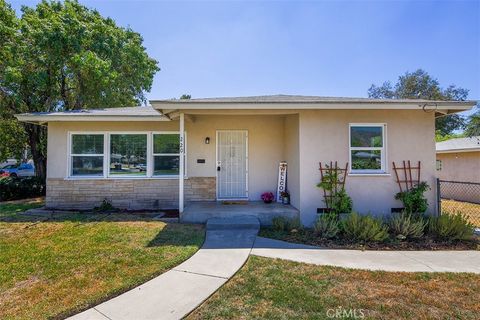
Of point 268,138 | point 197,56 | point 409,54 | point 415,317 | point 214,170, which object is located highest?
point 409,54

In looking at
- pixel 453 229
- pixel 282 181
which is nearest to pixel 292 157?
pixel 282 181

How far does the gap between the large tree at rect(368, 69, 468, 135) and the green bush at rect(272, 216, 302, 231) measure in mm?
28668

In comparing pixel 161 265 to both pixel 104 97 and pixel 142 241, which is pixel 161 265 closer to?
pixel 142 241

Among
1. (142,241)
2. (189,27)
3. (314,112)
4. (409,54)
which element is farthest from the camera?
(409,54)

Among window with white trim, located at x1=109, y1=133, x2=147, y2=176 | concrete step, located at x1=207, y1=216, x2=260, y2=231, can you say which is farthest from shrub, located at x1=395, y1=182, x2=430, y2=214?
window with white trim, located at x1=109, y1=133, x2=147, y2=176

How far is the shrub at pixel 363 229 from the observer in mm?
5859

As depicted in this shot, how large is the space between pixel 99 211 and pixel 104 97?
9.37m

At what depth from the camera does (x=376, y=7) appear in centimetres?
883

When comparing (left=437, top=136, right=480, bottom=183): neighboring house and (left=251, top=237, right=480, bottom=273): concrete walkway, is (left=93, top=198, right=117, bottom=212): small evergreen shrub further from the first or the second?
(left=437, top=136, right=480, bottom=183): neighboring house

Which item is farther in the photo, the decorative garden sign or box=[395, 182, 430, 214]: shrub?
the decorative garden sign

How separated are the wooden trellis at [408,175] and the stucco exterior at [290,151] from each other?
0.18 metres

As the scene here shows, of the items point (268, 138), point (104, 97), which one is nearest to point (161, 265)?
point (268, 138)

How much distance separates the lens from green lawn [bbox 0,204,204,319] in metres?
3.41

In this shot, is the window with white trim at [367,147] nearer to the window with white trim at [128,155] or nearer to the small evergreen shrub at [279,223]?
the small evergreen shrub at [279,223]
